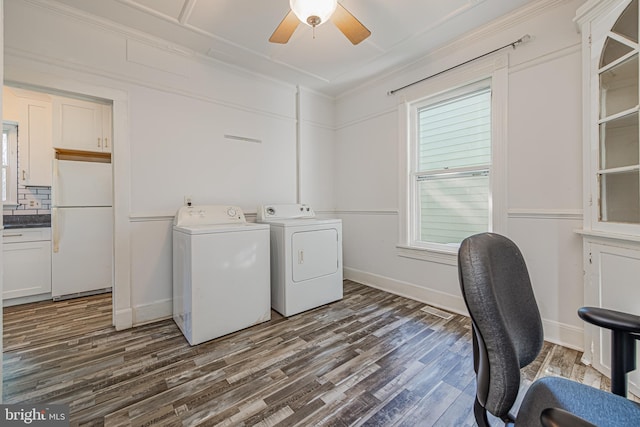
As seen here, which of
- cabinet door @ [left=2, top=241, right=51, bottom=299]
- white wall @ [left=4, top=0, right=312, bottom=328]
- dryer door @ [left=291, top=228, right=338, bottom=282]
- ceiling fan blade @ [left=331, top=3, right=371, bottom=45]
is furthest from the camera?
cabinet door @ [left=2, top=241, right=51, bottom=299]

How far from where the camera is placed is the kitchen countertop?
2.87 meters

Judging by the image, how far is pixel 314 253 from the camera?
9.05ft

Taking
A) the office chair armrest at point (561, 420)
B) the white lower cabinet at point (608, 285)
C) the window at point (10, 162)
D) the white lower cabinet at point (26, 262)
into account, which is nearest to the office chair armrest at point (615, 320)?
the office chair armrest at point (561, 420)

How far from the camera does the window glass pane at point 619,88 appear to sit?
1516 millimetres

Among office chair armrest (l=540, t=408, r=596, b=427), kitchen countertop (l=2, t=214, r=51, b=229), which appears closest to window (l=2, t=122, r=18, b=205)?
kitchen countertop (l=2, t=214, r=51, b=229)

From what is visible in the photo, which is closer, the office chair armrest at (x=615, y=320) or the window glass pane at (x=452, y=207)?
the office chair armrest at (x=615, y=320)

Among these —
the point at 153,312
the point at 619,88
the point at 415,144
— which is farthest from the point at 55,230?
the point at 619,88

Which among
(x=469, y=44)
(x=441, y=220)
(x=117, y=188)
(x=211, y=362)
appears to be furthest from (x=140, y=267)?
(x=469, y=44)

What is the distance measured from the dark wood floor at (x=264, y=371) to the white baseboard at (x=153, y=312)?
3.1 inches

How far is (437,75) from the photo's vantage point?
2.69 metres

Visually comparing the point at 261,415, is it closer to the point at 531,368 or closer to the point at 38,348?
the point at 531,368

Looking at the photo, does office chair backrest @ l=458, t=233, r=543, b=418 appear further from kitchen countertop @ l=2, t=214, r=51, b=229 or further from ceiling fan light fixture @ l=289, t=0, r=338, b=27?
kitchen countertop @ l=2, t=214, r=51, b=229

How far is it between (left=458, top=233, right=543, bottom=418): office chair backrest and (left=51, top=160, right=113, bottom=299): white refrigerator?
393cm

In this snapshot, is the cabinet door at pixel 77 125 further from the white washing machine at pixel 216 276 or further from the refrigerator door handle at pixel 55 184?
the white washing machine at pixel 216 276
